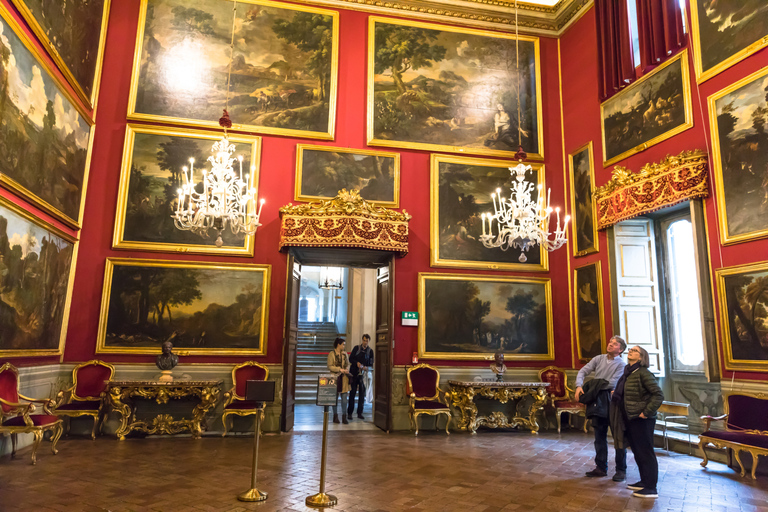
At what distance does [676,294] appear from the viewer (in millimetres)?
8719

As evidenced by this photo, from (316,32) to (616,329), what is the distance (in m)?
8.21

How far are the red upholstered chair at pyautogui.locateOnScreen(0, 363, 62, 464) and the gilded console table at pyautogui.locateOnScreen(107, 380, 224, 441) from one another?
1377 millimetres

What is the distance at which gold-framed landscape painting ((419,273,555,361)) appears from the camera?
9656 millimetres

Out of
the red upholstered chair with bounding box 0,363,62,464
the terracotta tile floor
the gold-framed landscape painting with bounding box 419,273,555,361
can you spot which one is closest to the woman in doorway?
the gold-framed landscape painting with bounding box 419,273,555,361

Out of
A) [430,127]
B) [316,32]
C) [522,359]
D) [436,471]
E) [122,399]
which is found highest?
[316,32]

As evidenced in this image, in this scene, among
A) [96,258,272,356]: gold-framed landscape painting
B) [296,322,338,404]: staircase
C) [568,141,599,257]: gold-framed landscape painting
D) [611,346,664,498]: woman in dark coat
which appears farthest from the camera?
[296,322,338,404]: staircase

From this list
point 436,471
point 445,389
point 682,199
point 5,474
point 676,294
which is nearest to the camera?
point 5,474

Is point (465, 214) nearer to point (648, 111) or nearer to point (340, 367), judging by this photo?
point (648, 111)

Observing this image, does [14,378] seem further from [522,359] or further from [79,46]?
[522,359]

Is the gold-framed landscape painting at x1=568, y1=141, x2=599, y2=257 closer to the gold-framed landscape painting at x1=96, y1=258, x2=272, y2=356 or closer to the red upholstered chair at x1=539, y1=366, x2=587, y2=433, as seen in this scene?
the red upholstered chair at x1=539, y1=366, x2=587, y2=433

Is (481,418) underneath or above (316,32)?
A: underneath

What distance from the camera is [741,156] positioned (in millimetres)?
6770

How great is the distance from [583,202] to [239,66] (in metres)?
7.35

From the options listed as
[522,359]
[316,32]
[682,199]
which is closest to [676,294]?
[682,199]
